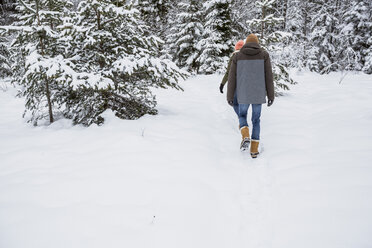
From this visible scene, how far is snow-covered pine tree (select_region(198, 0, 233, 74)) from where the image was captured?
15.8m

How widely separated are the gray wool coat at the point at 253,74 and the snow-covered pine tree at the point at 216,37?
461 inches

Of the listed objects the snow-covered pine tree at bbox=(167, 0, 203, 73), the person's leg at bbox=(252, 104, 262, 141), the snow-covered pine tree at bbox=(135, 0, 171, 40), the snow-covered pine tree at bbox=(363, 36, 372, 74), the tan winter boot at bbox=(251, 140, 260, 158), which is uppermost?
the snow-covered pine tree at bbox=(135, 0, 171, 40)

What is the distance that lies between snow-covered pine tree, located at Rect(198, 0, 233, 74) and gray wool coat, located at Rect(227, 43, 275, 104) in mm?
11708

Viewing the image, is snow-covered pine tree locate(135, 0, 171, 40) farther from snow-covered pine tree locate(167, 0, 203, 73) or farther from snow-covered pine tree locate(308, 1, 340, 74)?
snow-covered pine tree locate(308, 1, 340, 74)

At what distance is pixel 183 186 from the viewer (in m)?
3.00

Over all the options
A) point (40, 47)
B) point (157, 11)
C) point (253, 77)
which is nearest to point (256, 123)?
point (253, 77)

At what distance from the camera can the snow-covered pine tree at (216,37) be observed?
1578 centimetres

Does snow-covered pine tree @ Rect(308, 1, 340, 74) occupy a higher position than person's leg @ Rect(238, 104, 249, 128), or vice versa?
snow-covered pine tree @ Rect(308, 1, 340, 74)

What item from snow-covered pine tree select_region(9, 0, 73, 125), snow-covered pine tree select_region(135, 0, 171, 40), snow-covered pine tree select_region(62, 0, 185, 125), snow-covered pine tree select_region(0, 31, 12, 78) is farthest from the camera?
snow-covered pine tree select_region(135, 0, 171, 40)

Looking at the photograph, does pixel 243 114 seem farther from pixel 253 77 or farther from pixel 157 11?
pixel 157 11

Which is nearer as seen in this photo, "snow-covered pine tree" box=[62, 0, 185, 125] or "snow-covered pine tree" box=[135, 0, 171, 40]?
"snow-covered pine tree" box=[62, 0, 185, 125]

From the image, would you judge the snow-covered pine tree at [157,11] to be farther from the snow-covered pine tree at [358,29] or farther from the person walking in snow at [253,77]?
the person walking in snow at [253,77]

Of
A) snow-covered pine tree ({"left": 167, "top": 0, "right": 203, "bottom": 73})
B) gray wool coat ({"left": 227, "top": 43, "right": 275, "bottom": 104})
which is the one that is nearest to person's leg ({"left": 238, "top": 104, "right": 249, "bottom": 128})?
gray wool coat ({"left": 227, "top": 43, "right": 275, "bottom": 104})

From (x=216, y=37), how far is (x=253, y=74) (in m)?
12.8
